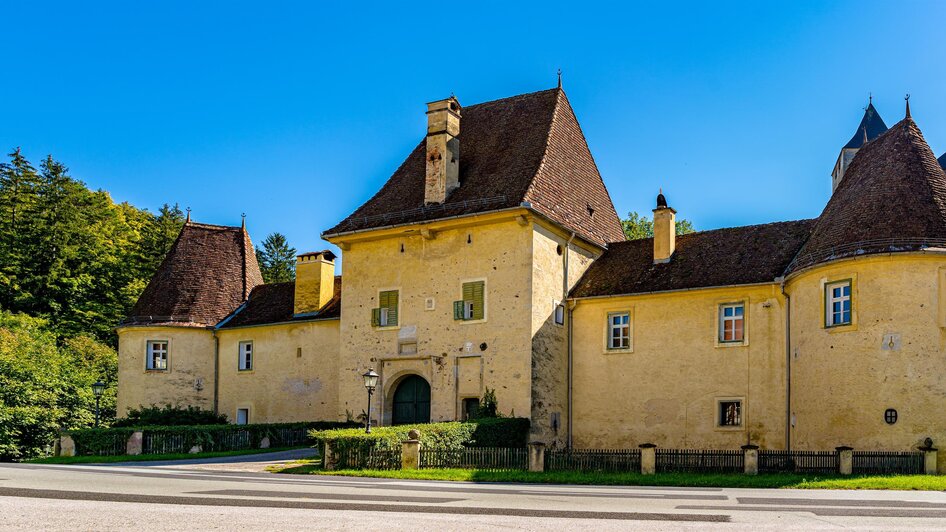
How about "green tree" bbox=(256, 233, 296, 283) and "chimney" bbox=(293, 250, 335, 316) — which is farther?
"green tree" bbox=(256, 233, 296, 283)

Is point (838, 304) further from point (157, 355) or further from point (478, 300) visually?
point (157, 355)

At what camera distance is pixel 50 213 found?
5875 centimetres

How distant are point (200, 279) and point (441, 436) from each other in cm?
1958

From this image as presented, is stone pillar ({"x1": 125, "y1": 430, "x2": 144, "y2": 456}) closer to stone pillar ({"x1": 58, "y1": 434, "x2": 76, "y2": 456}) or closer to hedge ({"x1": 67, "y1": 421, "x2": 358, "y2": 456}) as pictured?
hedge ({"x1": 67, "y1": 421, "x2": 358, "y2": 456})

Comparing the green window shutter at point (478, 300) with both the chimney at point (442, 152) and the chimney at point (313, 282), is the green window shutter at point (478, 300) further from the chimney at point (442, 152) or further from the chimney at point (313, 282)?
the chimney at point (313, 282)

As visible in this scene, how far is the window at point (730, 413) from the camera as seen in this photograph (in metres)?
29.3

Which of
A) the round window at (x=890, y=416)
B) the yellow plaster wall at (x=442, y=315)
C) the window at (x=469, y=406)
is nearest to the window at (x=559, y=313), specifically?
the yellow plaster wall at (x=442, y=315)

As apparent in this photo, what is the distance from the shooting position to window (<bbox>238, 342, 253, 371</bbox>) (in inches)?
1561

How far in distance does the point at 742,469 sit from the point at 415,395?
12463 millimetres

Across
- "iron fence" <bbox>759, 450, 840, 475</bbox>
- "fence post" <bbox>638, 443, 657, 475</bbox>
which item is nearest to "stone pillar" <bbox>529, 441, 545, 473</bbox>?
"fence post" <bbox>638, 443, 657, 475</bbox>

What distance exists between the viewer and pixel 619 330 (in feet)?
104

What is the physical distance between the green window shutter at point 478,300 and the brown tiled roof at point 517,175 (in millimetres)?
2466

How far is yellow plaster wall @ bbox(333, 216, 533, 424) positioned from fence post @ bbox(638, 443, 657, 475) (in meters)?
6.66

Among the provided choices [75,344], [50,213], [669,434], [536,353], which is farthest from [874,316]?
[50,213]
